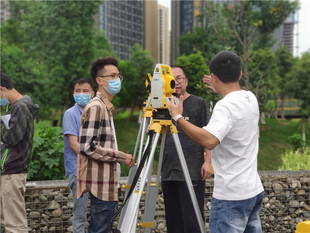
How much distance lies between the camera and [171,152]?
13.5 feet

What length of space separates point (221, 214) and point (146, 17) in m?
124

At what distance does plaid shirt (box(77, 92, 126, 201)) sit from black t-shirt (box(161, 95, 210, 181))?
2.62ft

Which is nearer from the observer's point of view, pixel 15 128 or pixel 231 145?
pixel 231 145

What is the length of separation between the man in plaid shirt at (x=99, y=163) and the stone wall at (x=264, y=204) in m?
1.95

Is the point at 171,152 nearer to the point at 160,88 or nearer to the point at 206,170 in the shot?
the point at 206,170

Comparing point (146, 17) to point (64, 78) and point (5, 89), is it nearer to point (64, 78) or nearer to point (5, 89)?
point (64, 78)

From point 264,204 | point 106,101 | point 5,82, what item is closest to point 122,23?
point 264,204

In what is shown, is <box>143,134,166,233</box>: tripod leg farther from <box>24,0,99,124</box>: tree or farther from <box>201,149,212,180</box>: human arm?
<box>24,0,99,124</box>: tree

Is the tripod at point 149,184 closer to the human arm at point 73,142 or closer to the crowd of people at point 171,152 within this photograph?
the crowd of people at point 171,152

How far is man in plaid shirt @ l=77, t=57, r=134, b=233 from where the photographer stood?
3.23 meters

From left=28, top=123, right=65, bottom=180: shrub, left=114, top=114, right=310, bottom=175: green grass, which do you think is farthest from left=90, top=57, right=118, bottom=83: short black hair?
left=28, top=123, right=65, bottom=180: shrub

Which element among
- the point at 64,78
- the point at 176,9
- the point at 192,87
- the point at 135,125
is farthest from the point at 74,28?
the point at 176,9

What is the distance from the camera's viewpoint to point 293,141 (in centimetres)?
1423

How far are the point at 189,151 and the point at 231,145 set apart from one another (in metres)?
1.40
